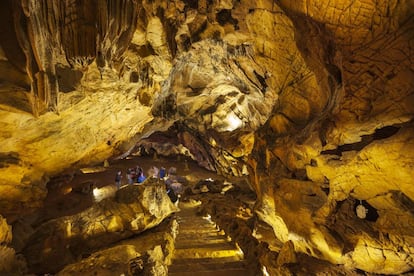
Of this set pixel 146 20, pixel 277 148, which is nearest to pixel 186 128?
pixel 146 20

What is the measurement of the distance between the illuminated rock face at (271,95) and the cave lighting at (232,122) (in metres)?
3.59

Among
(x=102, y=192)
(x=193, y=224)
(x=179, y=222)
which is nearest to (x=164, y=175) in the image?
(x=102, y=192)

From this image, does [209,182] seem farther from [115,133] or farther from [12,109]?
[12,109]

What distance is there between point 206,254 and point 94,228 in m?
4.35

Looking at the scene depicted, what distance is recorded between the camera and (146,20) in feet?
25.3

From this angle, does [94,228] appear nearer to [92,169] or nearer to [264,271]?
[264,271]

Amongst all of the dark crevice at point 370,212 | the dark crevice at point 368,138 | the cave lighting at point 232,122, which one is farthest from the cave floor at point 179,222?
the cave lighting at point 232,122

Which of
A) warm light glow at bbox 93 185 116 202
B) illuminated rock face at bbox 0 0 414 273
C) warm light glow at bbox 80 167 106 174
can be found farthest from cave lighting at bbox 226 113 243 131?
warm light glow at bbox 80 167 106 174

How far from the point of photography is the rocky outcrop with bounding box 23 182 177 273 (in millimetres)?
7668

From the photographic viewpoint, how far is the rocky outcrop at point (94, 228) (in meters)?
7.67

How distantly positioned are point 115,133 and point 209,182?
7.29 meters

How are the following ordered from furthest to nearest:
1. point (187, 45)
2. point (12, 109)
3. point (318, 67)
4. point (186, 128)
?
point (186, 128), point (187, 45), point (12, 109), point (318, 67)

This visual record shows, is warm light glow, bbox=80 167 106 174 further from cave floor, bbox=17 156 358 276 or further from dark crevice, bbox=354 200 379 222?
dark crevice, bbox=354 200 379 222

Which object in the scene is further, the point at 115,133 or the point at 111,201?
the point at 115,133
